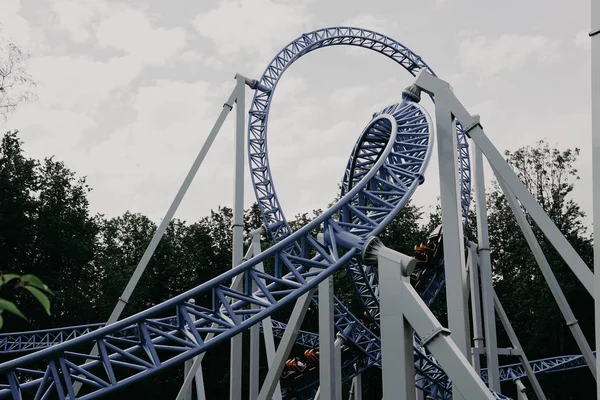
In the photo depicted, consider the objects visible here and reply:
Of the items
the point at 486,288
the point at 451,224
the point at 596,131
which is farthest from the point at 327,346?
the point at 596,131

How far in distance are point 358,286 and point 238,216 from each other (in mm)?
3927

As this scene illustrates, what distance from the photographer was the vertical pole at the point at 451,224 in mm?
7230

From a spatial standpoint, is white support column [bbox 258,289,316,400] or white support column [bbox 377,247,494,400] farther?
white support column [bbox 258,289,316,400]

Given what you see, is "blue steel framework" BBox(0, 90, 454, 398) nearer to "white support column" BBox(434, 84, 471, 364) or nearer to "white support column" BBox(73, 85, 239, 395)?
"white support column" BBox(434, 84, 471, 364)

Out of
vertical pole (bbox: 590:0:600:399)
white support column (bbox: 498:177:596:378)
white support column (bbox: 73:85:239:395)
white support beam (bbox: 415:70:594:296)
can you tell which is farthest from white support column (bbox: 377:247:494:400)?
white support column (bbox: 73:85:239:395)

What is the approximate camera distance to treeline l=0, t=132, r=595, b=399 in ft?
76.7

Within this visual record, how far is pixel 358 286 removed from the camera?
1460 centimetres

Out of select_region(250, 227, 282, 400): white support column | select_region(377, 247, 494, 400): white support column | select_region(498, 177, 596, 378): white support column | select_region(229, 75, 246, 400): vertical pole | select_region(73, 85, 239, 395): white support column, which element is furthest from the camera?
select_region(73, 85, 239, 395): white support column

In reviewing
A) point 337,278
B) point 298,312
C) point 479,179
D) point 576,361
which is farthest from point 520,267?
point 298,312

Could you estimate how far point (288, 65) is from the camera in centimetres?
1537

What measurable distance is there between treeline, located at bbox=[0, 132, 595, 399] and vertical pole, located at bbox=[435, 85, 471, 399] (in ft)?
57.7

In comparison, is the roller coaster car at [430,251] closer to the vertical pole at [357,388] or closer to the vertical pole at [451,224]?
the vertical pole at [357,388]

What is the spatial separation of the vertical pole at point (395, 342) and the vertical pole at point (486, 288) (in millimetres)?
6042

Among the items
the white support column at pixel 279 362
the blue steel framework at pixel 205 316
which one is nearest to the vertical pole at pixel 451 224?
the blue steel framework at pixel 205 316
